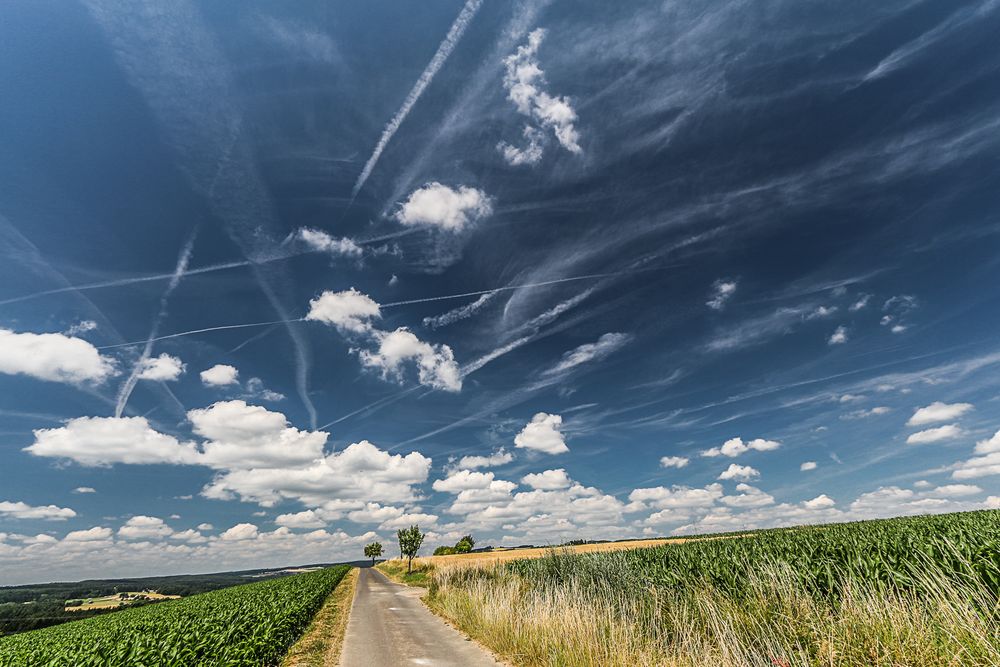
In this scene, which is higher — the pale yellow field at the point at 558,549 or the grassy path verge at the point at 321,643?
the grassy path verge at the point at 321,643

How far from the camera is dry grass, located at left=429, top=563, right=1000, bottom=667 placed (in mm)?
6117

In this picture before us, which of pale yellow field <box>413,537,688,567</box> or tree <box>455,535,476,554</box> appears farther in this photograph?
tree <box>455,535,476,554</box>

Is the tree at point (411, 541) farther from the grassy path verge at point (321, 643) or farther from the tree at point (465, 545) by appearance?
the grassy path verge at point (321, 643)

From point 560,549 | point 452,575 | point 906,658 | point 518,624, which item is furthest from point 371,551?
point 906,658

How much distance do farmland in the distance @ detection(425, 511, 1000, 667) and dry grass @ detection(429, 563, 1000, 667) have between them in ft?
0.13

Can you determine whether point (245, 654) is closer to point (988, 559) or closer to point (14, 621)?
point (988, 559)

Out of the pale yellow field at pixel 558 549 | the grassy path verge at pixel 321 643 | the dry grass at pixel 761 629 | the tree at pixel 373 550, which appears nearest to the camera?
the dry grass at pixel 761 629

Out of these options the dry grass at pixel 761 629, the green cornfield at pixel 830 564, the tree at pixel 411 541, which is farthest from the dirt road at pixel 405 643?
the tree at pixel 411 541

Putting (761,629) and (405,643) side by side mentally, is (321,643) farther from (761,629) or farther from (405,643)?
(761,629)

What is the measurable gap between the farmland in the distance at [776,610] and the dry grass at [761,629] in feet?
0.13

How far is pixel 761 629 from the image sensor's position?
7.90 metres

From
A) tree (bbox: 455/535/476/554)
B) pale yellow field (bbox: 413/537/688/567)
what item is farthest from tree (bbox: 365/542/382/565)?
pale yellow field (bbox: 413/537/688/567)

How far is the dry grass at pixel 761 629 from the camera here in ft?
20.1

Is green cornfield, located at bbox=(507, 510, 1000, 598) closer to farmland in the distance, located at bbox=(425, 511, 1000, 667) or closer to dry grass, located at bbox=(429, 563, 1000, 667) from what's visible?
farmland in the distance, located at bbox=(425, 511, 1000, 667)
